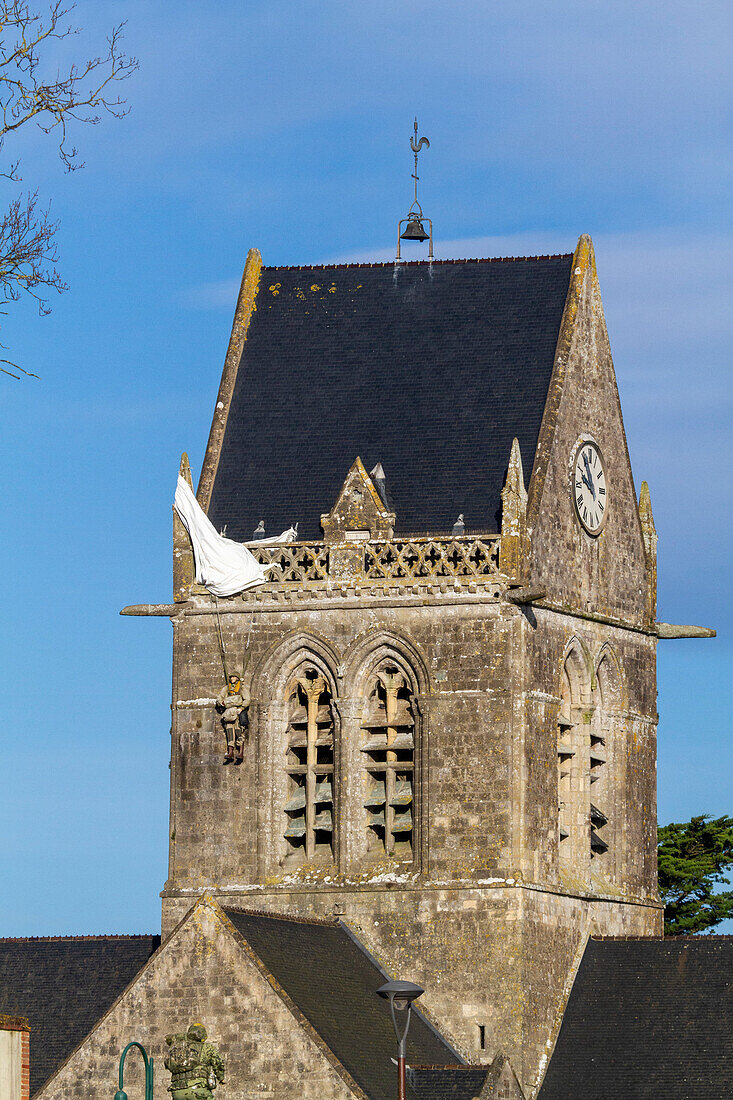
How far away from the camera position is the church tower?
181 ft

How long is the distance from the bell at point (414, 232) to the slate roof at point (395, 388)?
3.26ft

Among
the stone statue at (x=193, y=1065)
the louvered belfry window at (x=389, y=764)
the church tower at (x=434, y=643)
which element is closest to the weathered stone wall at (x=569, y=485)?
the church tower at (x=434, y=643)

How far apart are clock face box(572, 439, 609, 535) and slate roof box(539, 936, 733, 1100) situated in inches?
302

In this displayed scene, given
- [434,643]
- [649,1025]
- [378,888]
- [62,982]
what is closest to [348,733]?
[434,643]

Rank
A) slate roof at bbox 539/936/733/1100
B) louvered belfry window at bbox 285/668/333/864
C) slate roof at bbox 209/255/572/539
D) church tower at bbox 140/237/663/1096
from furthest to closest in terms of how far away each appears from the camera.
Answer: slate roof at bbox 209/255/572/539
louvered belfry window at bbox 285/668/333/864
church tower at bbox 140/237/663/1096
slate roof at bbox 539/936/733/1100

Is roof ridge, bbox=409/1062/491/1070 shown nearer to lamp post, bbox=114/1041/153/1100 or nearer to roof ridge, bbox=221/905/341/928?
roof ridge, bbox=221/905/341/928

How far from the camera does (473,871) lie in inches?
2162

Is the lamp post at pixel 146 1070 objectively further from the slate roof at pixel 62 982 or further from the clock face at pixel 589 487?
the clock face at pixel 589 487

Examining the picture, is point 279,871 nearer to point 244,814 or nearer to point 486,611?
point 244,814

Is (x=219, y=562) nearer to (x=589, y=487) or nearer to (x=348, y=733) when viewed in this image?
(x=348, y=733)

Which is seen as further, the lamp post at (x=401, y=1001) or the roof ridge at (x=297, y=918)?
the roof ridge at (x=297, y=918)

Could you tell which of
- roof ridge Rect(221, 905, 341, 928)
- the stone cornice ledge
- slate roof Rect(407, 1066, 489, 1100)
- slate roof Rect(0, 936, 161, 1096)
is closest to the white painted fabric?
the stone cornice ledge

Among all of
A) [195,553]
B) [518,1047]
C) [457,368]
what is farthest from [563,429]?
[518,1047]

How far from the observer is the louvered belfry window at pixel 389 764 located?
56.1m
